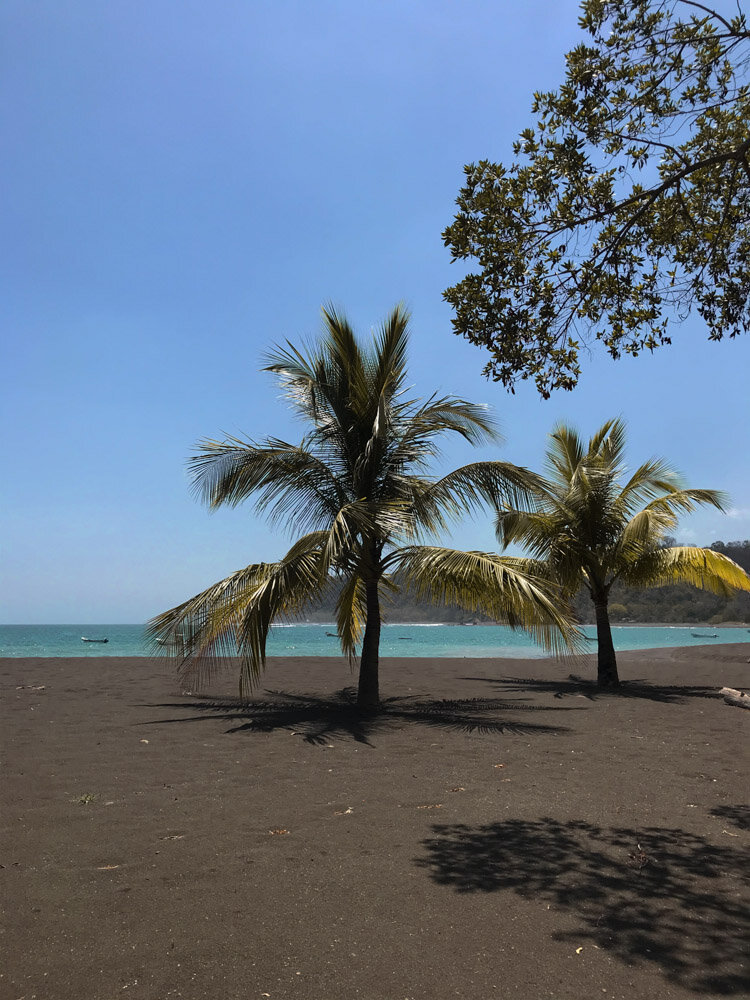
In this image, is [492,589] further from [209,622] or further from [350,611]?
[209,622]

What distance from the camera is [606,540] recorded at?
53.1 ft

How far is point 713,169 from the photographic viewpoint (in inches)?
263

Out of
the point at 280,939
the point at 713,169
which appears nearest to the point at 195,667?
the point at 280,939

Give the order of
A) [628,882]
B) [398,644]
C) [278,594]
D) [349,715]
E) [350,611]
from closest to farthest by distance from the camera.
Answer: [628,882]
[278,594]
[349,715]
[350,611]
[398,644]

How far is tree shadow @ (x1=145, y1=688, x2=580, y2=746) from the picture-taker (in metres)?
9.86

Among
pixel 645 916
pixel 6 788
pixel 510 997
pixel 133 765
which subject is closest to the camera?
pixel 510 997

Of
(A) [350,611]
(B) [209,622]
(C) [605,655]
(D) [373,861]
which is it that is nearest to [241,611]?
(B) [209,622]

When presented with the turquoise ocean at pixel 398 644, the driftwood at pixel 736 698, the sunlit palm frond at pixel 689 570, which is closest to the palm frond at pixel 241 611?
the turquoise ocean at pixel 398 644

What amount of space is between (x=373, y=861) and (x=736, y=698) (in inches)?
440

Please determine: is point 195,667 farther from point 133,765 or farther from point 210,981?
point 210,981

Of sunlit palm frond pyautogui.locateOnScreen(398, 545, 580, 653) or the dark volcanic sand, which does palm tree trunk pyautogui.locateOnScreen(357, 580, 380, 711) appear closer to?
sunlit palm frond pyautogui.locateOnScreen(398, 545, 580, 653)

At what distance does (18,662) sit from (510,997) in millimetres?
21976

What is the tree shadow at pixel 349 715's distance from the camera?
9.86 m

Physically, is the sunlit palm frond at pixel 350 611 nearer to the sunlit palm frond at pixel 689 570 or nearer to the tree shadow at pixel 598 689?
the tree shadow at pixel 598 689
